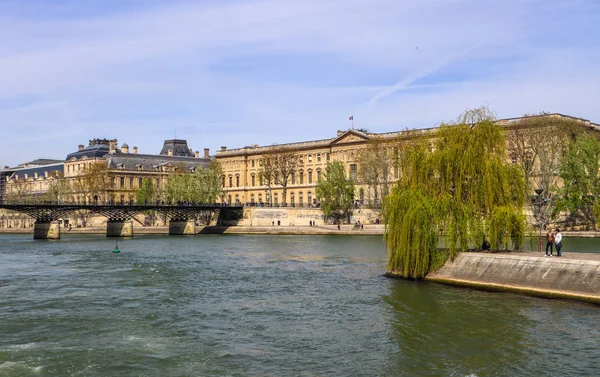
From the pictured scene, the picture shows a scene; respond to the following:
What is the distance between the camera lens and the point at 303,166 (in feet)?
439

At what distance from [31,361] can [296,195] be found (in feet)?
373

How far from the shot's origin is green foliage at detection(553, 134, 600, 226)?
7738 centimetres

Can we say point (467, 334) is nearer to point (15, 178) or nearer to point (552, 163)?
point (552, 163)

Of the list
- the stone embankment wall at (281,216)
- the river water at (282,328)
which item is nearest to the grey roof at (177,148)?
the stone embankment wall at (281,216)

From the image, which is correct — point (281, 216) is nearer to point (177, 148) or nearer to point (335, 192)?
point (335, 192)

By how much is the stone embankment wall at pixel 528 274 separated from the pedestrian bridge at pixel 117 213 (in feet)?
220

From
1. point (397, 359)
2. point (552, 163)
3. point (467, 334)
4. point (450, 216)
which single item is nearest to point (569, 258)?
point (450, 216)

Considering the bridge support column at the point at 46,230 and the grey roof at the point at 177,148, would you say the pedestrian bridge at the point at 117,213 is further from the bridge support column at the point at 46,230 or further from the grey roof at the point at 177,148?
the grey roof at the point at 177,148

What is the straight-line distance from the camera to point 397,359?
21.7 meters

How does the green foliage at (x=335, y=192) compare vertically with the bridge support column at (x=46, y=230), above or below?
above

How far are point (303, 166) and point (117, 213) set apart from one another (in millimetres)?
40883

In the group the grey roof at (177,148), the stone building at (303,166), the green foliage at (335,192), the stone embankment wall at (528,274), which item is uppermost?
the grey roof at (177,148)

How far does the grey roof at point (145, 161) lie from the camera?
155000 millimetres

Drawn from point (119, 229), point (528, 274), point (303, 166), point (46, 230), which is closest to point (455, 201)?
point (528, 274)
